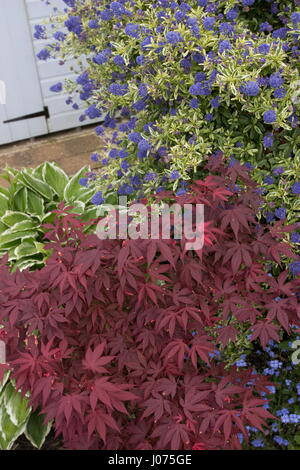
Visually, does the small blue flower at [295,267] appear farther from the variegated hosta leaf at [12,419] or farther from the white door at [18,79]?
the white door at [18,79]

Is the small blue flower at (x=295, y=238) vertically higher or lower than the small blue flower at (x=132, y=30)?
lower

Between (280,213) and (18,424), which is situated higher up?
(280,213)

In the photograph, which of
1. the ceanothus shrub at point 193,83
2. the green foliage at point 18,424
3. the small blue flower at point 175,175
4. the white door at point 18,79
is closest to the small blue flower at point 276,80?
the ceanothus shrub at point 193,83

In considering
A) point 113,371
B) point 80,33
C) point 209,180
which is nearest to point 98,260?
point 113,371

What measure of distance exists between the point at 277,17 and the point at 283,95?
63 cm

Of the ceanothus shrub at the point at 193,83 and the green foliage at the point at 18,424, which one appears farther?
the green foliage at the point at 18,424

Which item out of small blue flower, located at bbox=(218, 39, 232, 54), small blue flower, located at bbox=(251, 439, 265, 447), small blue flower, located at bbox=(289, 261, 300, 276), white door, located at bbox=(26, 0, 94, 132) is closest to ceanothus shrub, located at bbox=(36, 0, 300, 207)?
small blue flower, located at bbox=(218, 39, 232, 54)

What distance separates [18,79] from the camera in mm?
4625

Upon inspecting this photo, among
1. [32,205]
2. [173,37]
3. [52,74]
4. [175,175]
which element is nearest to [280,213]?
[175,175]

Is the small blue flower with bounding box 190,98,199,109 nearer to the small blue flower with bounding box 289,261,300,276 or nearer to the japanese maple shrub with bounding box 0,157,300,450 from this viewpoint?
the japanese maple shrub with bounding box 0,157,300,450

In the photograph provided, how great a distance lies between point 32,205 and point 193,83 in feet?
4.79

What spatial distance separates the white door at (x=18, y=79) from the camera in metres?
4.41

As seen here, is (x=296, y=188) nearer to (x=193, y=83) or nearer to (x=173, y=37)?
(x=193, y=83)

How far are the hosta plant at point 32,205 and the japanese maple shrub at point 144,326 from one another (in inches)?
42.2
